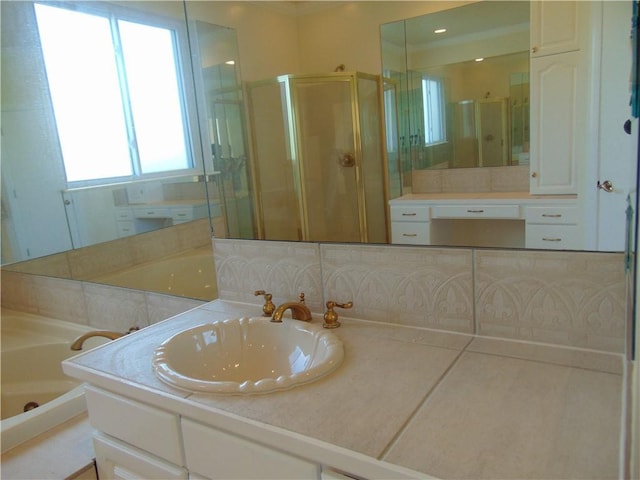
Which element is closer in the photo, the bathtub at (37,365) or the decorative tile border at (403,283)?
the decorative tile border at (403,283)

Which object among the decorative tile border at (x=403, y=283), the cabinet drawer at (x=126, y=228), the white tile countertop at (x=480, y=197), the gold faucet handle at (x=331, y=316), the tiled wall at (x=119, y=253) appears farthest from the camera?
the cabinet drawer at (x=126, y=228)

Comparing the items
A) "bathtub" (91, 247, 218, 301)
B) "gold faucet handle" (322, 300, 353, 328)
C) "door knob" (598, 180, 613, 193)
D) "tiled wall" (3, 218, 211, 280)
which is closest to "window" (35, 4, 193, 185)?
"tiled wall" (3, 218, 211, 280)

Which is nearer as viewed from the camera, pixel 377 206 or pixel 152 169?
pixel 377 206

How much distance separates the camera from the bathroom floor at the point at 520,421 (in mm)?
690

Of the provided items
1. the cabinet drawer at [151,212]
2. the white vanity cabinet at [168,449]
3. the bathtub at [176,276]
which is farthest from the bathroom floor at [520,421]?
the cabinet drawer at [151,212]

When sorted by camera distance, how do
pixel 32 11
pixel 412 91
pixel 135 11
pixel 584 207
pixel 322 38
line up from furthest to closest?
1. pixel 32 11
2. pixel 135 11
3. pixel 322 38
4. pixel 412 91
5. pixel 584 207

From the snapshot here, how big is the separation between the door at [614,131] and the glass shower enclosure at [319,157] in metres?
0.53

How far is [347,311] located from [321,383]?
0.40 meters

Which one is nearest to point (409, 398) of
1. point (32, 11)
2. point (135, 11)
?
point (135, 11)

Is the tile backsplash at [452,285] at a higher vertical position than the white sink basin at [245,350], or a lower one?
higher

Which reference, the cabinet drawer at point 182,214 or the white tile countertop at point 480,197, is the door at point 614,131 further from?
the cabinet drawer at point 182,214

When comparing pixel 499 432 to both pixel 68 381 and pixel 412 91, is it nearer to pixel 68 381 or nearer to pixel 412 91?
pixel 412 91

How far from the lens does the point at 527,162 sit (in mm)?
1078

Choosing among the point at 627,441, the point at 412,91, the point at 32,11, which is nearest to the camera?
the point at 627,441
